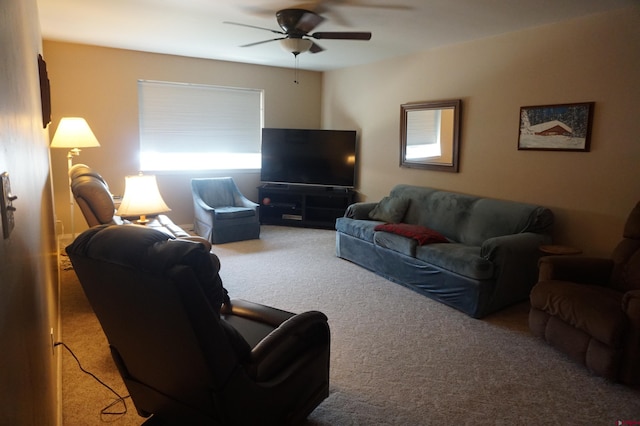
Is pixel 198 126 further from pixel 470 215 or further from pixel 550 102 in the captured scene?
pixel 550 102

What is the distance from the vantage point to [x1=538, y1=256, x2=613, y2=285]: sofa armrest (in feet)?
9.96

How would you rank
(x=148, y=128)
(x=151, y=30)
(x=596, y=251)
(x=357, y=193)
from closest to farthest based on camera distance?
(x=596, y=251) < (x=151, y=30) < (x=148, y=128) < (x=357, y=193)

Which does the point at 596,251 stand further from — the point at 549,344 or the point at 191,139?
the point at 191,139

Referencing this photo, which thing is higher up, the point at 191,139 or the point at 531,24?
the point at 531,24

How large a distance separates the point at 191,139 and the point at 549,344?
5262 millimetres

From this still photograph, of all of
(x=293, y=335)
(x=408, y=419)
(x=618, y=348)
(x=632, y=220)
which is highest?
(x=632, y=220)

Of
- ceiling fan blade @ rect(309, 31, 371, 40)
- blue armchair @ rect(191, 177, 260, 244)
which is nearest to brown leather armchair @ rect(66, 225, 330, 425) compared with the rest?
ceiling fan blade @ rect(309, 31, 371, 40)

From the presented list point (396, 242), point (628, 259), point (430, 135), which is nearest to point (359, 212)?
point (396, 242)

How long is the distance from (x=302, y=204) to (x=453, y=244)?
120 inches

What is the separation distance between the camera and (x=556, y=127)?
386 centimetres

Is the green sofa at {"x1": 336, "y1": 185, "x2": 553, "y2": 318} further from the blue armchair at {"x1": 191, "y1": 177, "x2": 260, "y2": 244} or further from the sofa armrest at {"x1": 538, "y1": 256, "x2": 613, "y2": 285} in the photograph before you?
the blue armchair at {"x1": 191, "y1": 177, "x2": 260, "y2": 244}

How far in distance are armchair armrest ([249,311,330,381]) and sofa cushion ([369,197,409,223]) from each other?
3106mm

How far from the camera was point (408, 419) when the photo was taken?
7.25ft

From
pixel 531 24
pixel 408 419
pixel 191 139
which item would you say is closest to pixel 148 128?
pixel 191 139
